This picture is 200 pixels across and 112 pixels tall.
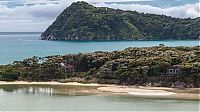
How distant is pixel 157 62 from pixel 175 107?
666 inches

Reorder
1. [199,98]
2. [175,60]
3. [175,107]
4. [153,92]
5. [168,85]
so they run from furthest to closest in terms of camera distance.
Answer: [175,60]
[168,85]
[153,92]
[199,98]
[175,107]

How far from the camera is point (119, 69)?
59281mm

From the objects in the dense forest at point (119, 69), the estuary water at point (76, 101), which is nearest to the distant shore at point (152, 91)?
the dense forest at point (119, 69)

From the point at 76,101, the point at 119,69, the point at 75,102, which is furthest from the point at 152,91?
the point at 75,102

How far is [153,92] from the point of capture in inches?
2034

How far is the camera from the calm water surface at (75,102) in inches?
1635

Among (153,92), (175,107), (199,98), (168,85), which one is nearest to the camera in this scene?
(175,107)

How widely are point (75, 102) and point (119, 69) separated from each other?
15.0m

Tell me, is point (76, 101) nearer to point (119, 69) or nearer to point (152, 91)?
point (152, 91)

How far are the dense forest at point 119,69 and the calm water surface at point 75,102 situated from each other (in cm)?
557

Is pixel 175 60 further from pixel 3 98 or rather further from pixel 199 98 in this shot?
pixel 3 98

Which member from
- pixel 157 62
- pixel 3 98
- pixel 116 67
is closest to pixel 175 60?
pixel 157 62

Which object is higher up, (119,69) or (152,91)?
(119,69)

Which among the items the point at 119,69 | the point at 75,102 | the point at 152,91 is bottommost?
the point at 75,102
